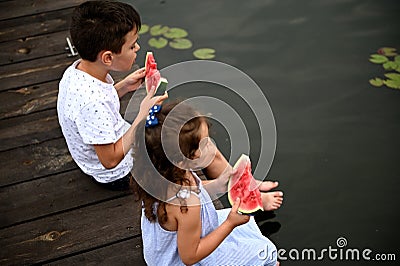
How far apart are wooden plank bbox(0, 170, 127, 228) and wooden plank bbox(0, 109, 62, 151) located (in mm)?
343

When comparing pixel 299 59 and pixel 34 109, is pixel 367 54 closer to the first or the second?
pixel 299 59

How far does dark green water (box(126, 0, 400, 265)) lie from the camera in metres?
3.27

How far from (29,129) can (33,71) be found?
62cm

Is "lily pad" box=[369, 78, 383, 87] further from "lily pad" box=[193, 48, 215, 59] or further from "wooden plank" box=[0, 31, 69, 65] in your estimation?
"wooden plank" box=[0, 31, 69, 65]

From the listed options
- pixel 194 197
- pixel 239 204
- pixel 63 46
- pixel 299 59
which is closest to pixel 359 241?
pixel 239 204

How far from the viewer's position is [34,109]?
11.5ft

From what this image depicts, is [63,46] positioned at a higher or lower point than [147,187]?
lower

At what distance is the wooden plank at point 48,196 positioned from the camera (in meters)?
2.85

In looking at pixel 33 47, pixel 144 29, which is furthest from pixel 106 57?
pixel 144 29

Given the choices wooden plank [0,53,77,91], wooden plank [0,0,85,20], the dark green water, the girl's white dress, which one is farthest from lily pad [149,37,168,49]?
the girl's white dress

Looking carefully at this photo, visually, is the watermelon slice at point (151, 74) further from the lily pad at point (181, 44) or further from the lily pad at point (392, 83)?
the lily pad at point (392, 83)

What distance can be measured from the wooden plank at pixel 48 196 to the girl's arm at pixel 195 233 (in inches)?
31.6

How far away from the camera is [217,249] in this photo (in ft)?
8.16

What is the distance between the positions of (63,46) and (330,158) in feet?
6.71
